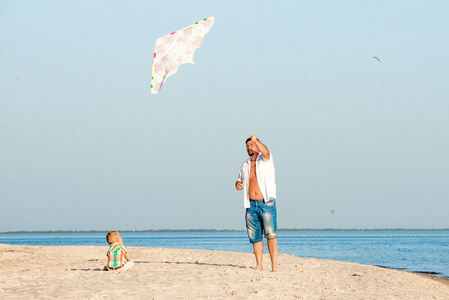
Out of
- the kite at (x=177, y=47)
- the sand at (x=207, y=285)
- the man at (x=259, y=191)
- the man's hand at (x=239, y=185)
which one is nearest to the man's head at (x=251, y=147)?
the man at (x=259, y=191)

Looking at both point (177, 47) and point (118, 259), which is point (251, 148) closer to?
point (177, 47)

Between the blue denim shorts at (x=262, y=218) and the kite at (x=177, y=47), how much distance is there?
2597mm

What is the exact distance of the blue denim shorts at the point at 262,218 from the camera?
30.0ft

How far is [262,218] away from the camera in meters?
9.17

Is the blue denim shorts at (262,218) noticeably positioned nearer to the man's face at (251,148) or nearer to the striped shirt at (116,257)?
the man's face at (251,148)

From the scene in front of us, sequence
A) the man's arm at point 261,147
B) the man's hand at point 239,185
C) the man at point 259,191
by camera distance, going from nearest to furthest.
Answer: the man's arm at point 261,147 → the man at point 259,191 → the man's hand at point 239,185

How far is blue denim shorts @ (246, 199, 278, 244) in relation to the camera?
9141mm

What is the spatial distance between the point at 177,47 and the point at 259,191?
2.86 meters

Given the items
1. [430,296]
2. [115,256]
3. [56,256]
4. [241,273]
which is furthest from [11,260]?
[430,296]

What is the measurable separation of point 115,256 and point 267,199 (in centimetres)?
267

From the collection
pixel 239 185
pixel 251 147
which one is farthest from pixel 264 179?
pixel 251 147

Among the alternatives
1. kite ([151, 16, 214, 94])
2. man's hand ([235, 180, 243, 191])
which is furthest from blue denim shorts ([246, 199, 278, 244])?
kite ([151, 16, 214, 94])

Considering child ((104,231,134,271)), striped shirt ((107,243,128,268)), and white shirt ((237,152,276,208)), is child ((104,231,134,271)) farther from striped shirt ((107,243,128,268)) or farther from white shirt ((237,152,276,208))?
white shirt ((237,152,276,208))

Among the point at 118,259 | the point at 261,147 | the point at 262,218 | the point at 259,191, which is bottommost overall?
the point at 118,259
